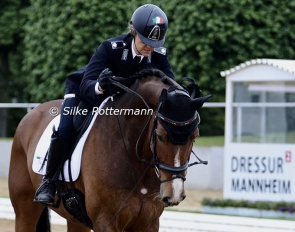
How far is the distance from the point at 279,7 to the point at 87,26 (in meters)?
5.10

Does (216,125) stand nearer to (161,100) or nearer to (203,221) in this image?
(203,221)

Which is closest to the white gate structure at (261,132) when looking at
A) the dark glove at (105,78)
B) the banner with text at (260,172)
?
the banner with text at (260,172)

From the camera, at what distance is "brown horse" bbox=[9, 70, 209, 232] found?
5.68 m

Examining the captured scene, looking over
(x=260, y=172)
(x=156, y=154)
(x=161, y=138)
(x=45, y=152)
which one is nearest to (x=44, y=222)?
(x=45, y=152)

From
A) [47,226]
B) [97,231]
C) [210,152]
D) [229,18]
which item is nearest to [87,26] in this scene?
[229,18]

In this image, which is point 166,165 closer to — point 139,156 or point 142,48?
point 139,156

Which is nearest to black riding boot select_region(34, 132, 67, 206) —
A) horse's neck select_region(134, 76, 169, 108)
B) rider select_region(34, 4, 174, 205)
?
rider select_region(34, 4, 174, 205)

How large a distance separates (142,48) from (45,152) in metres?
1.55

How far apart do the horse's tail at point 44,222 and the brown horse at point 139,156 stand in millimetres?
1383

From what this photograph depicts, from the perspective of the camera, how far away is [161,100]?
5.79m

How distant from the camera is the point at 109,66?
6.59 meters

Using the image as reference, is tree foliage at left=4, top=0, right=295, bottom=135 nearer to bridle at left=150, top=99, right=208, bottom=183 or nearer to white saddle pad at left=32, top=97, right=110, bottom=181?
white saddle pad at left=32, top=97, right=110, bottom=181

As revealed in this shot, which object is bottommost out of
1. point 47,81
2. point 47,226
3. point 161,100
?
point 47,81

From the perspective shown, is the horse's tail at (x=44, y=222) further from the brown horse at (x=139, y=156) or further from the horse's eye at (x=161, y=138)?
the horse's eye at (x=161, y=138)
